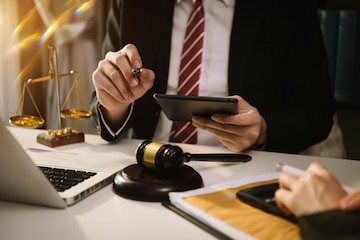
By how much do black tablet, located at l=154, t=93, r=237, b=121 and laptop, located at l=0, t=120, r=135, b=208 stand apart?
19 centimetres

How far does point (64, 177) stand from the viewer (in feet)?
2.96

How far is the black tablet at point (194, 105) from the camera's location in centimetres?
97

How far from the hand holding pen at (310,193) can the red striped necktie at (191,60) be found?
33.9 inches

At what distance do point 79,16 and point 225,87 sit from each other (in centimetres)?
107

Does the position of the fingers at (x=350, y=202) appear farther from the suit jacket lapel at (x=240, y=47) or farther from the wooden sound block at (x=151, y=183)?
the suit jacket lapel at (x=240, y=47)

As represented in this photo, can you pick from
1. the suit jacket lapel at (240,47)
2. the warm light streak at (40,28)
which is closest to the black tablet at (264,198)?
the suit jacket lapel at (240,47)

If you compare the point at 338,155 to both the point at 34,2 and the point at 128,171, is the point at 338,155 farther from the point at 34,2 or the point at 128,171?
the point at 34,2

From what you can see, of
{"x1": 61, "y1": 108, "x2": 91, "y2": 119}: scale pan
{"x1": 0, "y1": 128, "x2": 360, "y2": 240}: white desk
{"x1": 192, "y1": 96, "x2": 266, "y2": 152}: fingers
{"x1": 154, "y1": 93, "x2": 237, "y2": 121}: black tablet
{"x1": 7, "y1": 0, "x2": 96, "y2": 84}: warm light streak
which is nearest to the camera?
{"x1": 0, "y1": 128, "x2": 360, "y2": 240}: white desk

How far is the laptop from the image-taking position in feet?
2.42

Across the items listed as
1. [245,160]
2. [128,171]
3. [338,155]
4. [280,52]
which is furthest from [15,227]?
[338,155]

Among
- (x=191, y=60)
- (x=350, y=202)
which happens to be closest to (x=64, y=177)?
(x=350, y=202)

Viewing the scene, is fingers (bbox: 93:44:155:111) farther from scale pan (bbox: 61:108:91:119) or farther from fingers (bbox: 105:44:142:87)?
scale pan (bbox: 61:108:91:119)

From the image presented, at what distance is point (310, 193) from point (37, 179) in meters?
0.42

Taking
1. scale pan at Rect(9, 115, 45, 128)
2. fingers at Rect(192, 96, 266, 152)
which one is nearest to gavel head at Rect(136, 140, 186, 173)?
fingers at Rect(192, 96, 266, 152)
